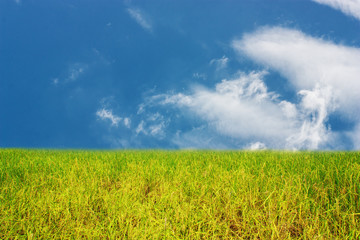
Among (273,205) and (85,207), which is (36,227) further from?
(273,205)

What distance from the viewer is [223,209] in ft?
8.87

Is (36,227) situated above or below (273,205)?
below

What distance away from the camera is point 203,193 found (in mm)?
3016

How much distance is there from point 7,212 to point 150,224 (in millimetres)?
1437

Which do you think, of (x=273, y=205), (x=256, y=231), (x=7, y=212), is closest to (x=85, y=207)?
(x=7, y=212)

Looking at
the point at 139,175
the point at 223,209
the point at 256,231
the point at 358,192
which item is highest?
the point at 139,175

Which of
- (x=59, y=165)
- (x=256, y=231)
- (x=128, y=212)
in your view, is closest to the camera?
(x=256, y=231)

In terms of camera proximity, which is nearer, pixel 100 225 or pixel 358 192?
pixel 100 225

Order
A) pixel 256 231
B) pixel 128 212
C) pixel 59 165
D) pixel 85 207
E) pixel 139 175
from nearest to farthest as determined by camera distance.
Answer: pixel 256 231, pixel 128 212, pixel 85 207, pixel 139 175, pixel 59 165

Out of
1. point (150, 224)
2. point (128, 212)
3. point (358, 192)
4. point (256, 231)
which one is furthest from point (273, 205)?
point (128, 212)

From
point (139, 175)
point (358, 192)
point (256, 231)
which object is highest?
point (139, 175)

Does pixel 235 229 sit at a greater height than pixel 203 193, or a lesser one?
lesser

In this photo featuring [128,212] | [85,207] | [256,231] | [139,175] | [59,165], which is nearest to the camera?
[256,231]

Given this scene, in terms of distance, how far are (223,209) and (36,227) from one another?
1.75 meters
